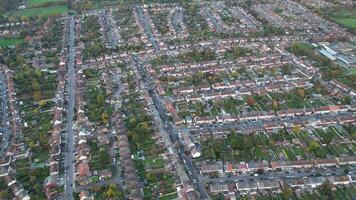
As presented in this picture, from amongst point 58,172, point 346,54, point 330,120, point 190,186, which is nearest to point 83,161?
point 58,172

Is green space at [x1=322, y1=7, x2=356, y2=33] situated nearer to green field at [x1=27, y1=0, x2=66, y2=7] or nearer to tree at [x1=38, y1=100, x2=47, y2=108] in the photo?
tree at [x1=38, y1=100, x2=47, y2=108]

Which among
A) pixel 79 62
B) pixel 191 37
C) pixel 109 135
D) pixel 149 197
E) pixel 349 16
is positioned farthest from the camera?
pixel 349 16

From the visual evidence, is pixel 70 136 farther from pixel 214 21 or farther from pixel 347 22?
pixel 347 22

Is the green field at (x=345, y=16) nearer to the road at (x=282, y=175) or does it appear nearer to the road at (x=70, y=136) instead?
the road at (x=282, y=175)

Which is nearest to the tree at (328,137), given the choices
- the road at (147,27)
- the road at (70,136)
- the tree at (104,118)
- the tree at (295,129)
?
the tree at (295,129)

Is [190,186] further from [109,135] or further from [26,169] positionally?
[26,169]
